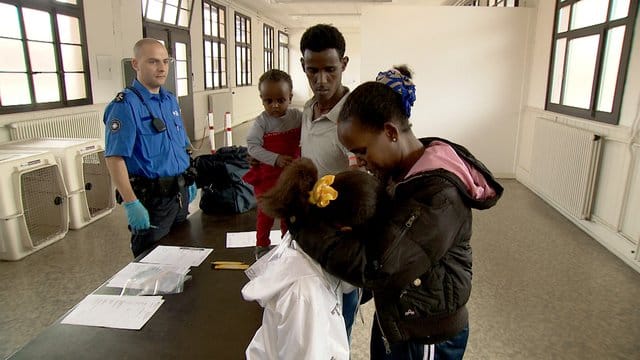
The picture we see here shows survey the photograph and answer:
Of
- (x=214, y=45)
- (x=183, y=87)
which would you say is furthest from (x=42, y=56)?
(x=214, y=45)

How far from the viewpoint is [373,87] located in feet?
3.21

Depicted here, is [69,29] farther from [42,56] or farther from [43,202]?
[43,202]

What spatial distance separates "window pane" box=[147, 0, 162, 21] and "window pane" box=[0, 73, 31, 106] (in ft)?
9.40

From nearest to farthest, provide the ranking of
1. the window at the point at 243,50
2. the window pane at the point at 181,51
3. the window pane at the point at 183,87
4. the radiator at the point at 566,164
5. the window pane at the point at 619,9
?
the window pane at the point at 619,9
the radiator at the point at 566,164
the window pane at the point at 181,51
the window pane at the point at 183,87
the window at the point at 243,50

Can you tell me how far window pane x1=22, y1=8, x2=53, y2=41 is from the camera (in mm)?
4352

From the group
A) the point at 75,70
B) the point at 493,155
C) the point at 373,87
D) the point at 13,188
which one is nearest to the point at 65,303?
the point at 13,188

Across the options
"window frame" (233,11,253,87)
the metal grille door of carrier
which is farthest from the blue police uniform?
"window frame" (233,11,253,87)

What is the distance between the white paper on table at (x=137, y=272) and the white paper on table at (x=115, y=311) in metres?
0.07

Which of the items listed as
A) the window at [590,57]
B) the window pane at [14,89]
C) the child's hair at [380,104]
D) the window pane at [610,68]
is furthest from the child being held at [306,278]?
the window pane at [14,89]

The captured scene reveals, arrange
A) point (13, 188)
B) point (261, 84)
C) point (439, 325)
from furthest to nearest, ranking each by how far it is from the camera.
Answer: point (13, 188), point (261, 84), point (439, 325)

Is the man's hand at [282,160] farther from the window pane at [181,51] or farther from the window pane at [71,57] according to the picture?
the window pane at [181,51]

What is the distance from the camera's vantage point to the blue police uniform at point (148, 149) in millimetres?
1870

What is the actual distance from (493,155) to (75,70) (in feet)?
17.8

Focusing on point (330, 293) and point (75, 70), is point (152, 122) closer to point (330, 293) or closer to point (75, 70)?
point (330, 293)
